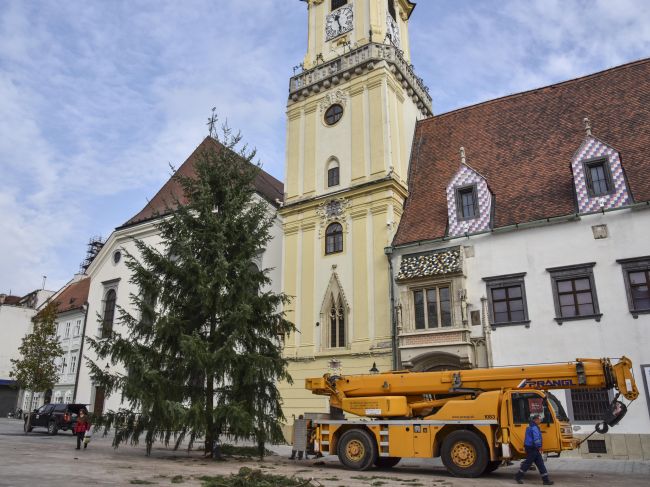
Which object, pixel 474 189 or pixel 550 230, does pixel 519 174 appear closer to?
pixel 474 189

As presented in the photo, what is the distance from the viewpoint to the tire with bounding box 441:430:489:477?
12727mm

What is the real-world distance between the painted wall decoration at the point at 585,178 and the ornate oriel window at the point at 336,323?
10.2 metres

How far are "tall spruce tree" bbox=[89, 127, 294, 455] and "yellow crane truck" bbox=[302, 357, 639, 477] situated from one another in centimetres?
220

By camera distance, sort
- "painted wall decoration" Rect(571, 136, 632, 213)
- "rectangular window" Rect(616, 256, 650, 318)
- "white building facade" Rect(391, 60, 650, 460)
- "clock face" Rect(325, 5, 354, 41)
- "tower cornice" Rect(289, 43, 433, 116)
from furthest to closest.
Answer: "clock face" Rect(325, 5, 354, 41) → "tower cornice" Rect(289, 43, 433, 116) → "painted wall decoration" Rect(571, 136, 632, 213) → "white building facade" Rect(391, 60, 650, 460) → "rectangular window" Rect(616, 256, 650, 318)

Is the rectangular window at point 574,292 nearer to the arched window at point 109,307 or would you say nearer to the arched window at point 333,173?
the arched window at point 333,173

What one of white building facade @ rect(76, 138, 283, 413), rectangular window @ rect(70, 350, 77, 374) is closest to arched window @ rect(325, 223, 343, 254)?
white building facade @ rect(76, 138, 283, 413)

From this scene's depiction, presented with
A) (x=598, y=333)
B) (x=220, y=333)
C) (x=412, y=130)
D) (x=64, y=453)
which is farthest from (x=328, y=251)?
(x=64, y=453)

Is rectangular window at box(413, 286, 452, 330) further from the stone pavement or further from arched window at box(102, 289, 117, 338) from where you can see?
arched window at box(102, 289, 117, 338)

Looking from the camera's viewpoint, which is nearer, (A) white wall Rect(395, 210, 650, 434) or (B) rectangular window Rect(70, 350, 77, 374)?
(A) white wall Rect(395, 210, 650, 434)

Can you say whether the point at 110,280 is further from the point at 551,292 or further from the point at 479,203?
the point at 551,292

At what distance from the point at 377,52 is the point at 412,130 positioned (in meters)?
4.23

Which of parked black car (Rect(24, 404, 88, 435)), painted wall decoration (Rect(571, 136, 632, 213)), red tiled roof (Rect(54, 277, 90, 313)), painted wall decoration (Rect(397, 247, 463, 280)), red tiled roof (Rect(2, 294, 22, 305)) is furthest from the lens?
red tiled roof (Rect(2, 294, 22, 305))

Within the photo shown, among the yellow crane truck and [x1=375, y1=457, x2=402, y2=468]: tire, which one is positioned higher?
the yellow crane truck

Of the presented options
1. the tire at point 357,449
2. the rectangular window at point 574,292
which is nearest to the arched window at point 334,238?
the rectangular window at point 574,292
